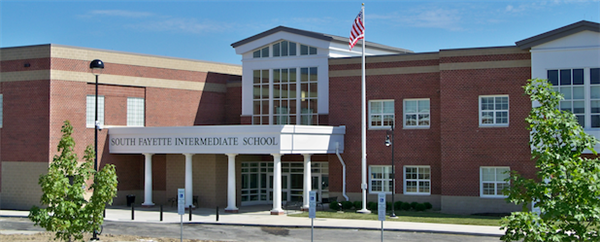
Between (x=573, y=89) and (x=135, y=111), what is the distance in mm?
25147

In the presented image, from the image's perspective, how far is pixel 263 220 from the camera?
29.2 metres

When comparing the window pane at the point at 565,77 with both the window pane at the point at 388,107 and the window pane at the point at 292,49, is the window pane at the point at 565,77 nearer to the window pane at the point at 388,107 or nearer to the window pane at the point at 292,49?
the window pane at the point at 388,107

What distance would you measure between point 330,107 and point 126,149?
1240 cm

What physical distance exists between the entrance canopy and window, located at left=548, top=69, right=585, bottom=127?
11917mm

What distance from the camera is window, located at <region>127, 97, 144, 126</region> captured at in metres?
37.9

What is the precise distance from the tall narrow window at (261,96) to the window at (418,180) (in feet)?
31.2

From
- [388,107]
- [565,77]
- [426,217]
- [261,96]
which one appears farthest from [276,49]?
[565,77]

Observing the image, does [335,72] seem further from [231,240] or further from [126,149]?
[231,240]

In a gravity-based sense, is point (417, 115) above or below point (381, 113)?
below

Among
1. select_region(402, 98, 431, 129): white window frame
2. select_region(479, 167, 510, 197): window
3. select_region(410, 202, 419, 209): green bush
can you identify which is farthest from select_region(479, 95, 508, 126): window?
select_region(410, 202, 419, 209): green bush

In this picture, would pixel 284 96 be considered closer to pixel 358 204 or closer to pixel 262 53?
pixel 262 53

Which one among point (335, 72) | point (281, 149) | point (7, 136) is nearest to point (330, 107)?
point (335, 72)

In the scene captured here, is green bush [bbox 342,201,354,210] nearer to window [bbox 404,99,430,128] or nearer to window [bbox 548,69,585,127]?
window [bbox 404,99,430,128]

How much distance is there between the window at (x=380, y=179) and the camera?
115 feet
